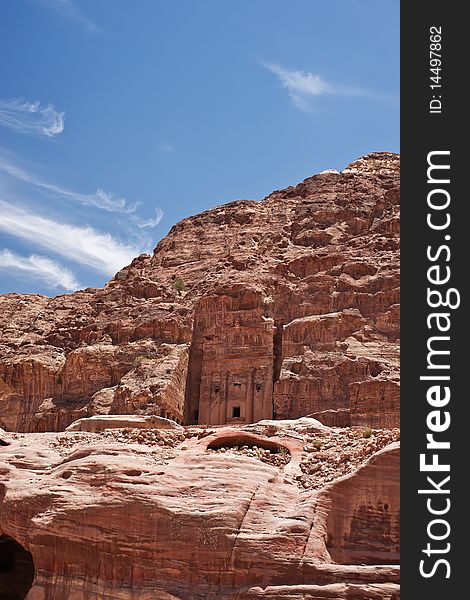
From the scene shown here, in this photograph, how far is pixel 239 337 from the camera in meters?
57.0

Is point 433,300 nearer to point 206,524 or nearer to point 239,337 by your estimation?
point 206,524

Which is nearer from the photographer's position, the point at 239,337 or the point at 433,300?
the point at 433,300

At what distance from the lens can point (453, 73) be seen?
16969mm

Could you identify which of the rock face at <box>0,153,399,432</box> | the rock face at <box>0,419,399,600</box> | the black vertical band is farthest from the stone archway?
the rock face at <box>0,153,399,432</box>

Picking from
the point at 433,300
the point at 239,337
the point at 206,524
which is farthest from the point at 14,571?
the point at 239,337

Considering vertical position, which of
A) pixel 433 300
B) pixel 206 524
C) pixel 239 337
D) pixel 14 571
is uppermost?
pixel 239 337

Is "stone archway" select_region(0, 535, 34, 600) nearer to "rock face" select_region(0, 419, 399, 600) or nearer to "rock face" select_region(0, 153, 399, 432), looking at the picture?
"rock face" select_region(0, 419, 399, 600)

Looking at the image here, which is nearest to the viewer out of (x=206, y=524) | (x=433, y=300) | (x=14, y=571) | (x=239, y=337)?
(x=433, y=300)

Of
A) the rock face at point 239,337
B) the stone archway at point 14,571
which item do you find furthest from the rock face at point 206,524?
the rock face at point 239,337

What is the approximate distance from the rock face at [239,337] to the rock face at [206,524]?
24118 millimetres

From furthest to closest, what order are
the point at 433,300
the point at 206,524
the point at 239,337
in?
the point at 239,337, the point at 206,524, the point at 433,300

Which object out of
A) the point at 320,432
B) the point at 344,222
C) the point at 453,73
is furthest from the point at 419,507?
the point at 344,222

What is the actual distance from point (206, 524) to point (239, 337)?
124 feet

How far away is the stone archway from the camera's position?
86.3 ft
